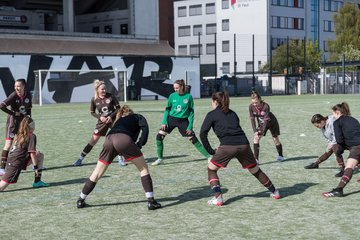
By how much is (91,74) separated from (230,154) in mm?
41955

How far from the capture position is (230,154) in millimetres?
7527

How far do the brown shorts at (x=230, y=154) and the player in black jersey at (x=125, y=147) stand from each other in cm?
100

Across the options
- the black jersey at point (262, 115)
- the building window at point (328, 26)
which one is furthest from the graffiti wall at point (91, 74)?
the building window at point (328, 26)

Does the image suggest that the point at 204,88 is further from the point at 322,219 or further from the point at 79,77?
the point at 322,219

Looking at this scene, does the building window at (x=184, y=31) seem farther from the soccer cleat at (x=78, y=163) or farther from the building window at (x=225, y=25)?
the soccer cleat at (x=78, y=163)

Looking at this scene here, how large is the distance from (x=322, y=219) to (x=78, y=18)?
66.2 m

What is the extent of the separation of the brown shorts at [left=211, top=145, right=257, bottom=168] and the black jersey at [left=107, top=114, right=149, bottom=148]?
1.03 m

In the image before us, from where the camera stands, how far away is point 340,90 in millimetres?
64875

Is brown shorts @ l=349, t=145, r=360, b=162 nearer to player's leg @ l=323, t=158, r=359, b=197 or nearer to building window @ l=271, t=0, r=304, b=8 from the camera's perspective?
player's leg @ l=323, t=158, r=359, b=197

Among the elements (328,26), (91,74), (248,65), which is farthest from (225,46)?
(91,74)

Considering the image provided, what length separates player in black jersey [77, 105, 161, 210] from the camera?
7.35 metres

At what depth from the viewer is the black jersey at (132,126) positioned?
7.43 m

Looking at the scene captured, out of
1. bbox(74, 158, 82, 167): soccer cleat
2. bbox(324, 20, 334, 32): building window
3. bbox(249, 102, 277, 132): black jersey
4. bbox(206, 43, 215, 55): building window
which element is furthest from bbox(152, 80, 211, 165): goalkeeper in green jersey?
bbox(324, 20, 334, 32): building window

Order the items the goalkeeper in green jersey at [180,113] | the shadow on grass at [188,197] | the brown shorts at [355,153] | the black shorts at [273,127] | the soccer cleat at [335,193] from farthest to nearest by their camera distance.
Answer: the goalkeeper in green jersey at [180,113]
the black shorts at [273,127]
the brown shorts at [355,153]
the soccer cleat at [335,193]
the shadow on grass at [188,197]
